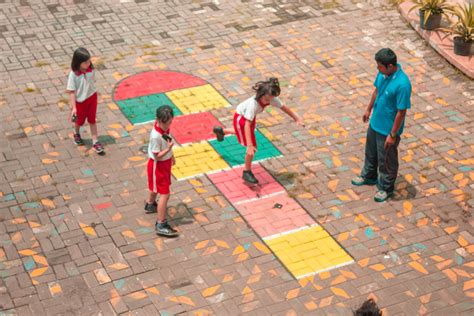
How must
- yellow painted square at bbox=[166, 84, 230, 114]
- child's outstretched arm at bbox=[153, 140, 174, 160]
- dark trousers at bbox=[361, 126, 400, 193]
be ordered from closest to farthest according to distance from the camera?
child's outstretched arm at bbox=[153, 140, 174, 160], dark trousers at bbox=[361, 126, 400, 193], yellow painted square at bbox=[166, 84, 230, 114]

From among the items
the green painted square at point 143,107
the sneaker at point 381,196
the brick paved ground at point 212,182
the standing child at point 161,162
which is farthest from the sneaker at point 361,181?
the green painted square at point 143,107

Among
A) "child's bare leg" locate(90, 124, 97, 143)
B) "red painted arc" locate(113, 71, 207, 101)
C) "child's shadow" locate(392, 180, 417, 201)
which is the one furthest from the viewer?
"red painted arc" locate(113, 71, 207, 101)

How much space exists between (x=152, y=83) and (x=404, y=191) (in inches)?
179

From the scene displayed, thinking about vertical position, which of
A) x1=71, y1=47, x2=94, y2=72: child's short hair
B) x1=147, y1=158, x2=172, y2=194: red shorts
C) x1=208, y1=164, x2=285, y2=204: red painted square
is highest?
x1=71, y1=47, x2=94, y2=72: child's short hair

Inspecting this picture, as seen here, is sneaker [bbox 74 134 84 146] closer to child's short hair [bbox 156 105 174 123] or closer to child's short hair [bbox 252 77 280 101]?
child's short hair [bbox 156 105 174 123]

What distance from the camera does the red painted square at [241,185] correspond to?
1049cm

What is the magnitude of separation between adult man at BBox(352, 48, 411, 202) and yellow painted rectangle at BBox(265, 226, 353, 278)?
1.12 meters

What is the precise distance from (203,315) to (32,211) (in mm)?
2753

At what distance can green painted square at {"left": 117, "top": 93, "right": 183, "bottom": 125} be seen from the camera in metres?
12.1

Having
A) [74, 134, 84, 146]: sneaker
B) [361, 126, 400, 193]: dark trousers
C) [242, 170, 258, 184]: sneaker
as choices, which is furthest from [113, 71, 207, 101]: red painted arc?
[361, 126, 400, 193]: dark trousers

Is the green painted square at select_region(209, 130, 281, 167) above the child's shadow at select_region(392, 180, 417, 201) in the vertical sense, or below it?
below

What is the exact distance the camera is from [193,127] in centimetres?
1194

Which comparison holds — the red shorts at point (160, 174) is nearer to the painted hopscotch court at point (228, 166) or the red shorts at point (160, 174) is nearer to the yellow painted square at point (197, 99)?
the painted hopscotch court at point (228, 166)

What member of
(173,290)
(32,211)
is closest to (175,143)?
(32,211)
